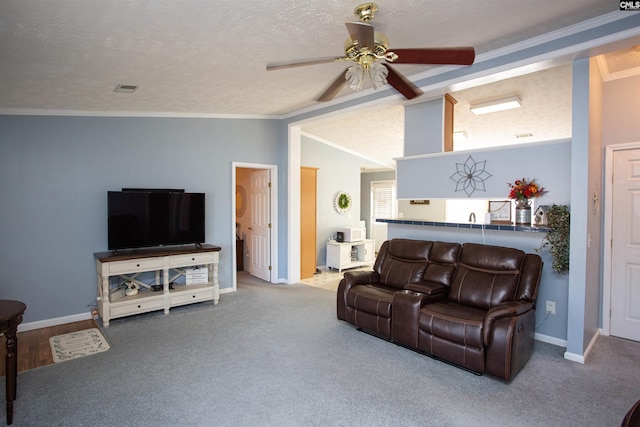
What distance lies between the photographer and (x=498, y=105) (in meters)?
4.37

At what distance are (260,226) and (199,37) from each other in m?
3.90

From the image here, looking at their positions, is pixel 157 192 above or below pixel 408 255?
above

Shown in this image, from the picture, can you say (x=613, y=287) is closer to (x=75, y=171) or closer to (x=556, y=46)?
(x=556, y=46)

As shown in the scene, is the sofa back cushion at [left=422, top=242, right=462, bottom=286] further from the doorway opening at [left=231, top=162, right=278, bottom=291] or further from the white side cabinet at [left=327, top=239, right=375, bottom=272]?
the white side cabinet at [left=327, top=239, right=375, bottom=272]

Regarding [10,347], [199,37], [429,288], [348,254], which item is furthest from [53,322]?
[348,254]

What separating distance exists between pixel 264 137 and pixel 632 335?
526 centimetres

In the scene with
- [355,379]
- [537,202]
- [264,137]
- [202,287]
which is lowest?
[355,379]

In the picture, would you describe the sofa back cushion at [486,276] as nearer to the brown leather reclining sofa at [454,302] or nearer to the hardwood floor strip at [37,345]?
the brown leather reclining sofa at [454,302]

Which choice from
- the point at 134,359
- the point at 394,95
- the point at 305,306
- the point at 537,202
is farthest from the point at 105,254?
the point at 537,202

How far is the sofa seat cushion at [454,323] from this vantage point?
2.76 metres

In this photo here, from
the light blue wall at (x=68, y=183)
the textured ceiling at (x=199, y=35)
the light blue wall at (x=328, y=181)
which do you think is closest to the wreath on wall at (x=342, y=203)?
the light blue wall at (x=328, y=181)

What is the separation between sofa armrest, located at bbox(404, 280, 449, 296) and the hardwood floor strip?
335 centimetres

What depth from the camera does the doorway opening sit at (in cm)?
586

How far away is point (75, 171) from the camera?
13.5 ft
